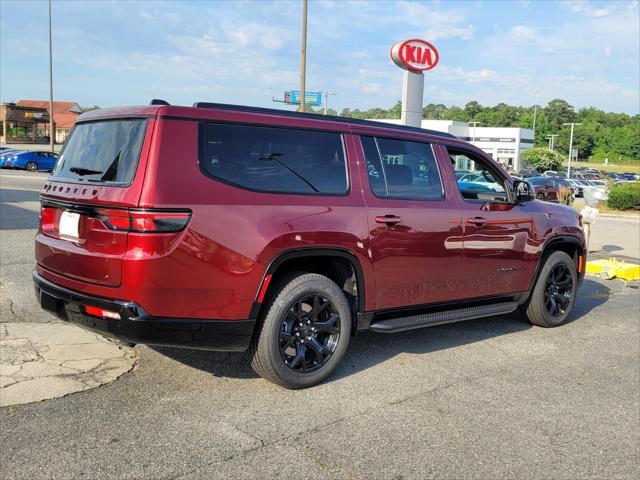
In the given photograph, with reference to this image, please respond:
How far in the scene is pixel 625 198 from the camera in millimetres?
25859

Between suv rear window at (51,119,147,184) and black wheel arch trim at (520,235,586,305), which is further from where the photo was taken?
black wheel arch trim at (520,235,586,305)

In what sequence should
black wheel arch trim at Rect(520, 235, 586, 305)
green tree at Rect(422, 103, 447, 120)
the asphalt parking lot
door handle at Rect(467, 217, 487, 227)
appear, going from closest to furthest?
the asphalt parking lot → door handle at Rect(467, 217, 487, 227) → black wheel arch trim at Rect(520, 235, 586, 305) → green tree at Rect(422, 103, 447, 120)

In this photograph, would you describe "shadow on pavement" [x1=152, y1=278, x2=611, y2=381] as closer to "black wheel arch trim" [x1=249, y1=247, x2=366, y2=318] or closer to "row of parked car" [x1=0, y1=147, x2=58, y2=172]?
"black wheel arch trim" [x1=249, y1=247, x2=366, y2=318]

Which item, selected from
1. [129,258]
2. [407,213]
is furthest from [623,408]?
[129,258]

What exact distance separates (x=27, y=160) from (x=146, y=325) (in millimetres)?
38825

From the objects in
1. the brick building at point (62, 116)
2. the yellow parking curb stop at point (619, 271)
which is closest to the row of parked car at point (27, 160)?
the brick building at point (62, 116)

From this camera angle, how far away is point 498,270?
543 cm

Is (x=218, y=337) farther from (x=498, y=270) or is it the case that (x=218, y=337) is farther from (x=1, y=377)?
(x=498, y=270)

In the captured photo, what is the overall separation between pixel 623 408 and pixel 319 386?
2.15 metres

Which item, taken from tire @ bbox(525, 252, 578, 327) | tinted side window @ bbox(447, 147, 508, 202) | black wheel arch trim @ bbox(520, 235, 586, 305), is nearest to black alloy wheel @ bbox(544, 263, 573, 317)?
tire @ bbox(525, 252, 578, 327)

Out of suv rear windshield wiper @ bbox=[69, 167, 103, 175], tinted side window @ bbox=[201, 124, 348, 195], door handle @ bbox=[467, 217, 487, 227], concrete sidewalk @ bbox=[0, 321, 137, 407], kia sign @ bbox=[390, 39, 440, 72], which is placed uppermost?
kia sign @ bbox=[390, 39, 440, 72]

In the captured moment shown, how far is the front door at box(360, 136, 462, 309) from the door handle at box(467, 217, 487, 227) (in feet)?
0.54

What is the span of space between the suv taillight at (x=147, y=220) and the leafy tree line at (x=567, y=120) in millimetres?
120079

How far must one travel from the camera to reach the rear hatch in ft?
11.6
